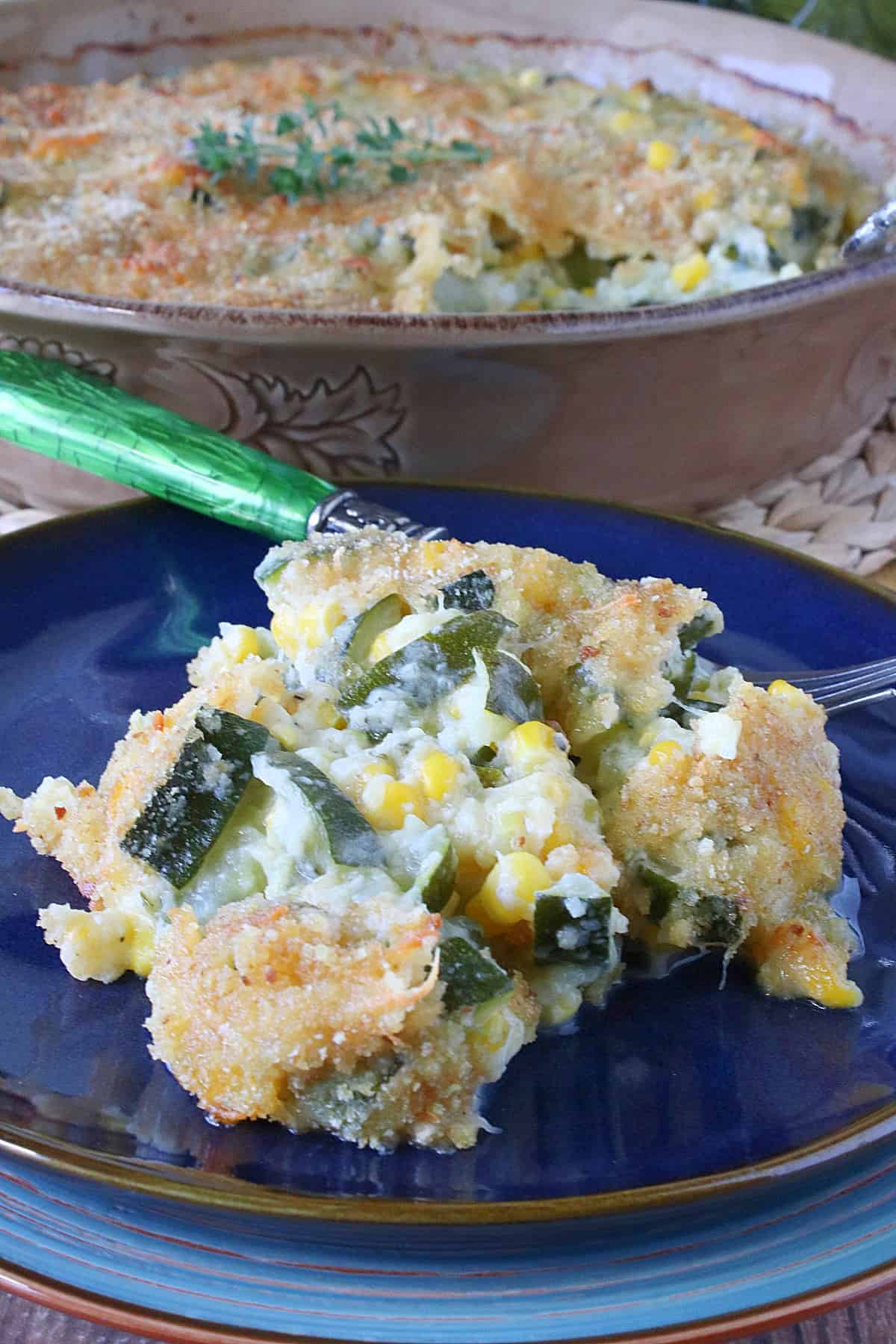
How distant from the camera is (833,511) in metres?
2.76

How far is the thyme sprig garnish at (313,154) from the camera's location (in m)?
3.05

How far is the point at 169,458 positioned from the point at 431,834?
978 millimetres

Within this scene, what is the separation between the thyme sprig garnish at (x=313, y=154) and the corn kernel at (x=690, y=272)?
21.3 inches

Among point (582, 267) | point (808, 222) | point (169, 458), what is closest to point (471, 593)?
point (169, 458)

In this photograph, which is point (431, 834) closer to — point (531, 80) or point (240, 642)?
point (240, 642)

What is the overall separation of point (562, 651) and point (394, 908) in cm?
42

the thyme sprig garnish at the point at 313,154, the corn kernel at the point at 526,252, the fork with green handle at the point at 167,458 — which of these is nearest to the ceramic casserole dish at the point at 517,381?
the fork with green handle at the point at 167,458

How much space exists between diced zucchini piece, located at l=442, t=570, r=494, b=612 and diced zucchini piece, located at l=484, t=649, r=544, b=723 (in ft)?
0.32

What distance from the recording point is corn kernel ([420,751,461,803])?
1.37 meters

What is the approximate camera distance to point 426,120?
3508 mm

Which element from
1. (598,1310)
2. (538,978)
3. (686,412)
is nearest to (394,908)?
(538,978)

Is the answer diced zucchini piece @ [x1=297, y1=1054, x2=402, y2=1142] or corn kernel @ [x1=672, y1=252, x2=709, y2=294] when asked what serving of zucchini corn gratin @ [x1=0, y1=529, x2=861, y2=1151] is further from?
corn kernel @ [x1=672, y1=252, x2=709, y2=294]

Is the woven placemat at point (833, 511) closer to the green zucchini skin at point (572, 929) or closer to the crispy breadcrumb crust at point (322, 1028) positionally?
the green zucchini skin at point (572, 929)

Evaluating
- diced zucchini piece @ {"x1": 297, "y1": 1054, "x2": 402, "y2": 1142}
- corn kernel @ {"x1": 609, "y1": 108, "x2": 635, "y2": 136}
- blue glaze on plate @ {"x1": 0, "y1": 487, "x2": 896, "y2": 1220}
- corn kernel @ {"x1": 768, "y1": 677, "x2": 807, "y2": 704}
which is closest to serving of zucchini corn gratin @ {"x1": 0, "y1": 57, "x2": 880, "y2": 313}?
corn kernel @ {"x1": 609, "y1": 108, "x2": 635, "y2": 136}
